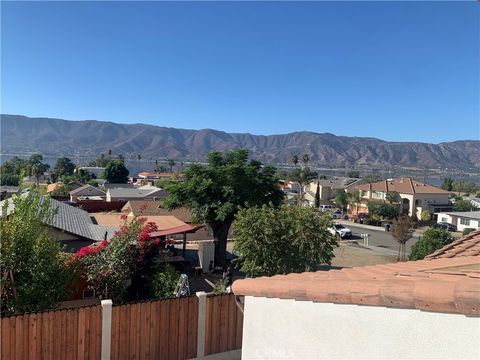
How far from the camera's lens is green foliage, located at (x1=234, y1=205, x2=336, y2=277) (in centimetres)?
1434

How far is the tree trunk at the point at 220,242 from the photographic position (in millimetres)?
22953

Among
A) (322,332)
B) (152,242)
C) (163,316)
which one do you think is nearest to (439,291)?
(322,332)

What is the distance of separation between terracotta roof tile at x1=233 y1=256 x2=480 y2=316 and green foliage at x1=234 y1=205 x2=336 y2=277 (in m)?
8.60

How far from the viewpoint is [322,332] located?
4.41 m

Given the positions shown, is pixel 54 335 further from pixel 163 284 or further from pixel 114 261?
pixel 163 284

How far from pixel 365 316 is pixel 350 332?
0.23 m

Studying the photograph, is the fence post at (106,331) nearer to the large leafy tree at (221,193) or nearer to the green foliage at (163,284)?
the green foliage at (163,284)

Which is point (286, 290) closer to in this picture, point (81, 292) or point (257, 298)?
point (257, 298)

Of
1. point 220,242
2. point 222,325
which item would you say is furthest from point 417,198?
point 222,325

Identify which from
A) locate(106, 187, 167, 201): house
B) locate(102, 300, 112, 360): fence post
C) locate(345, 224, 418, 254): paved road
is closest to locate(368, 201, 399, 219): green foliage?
locate(345, 224, 418, 254): paved road

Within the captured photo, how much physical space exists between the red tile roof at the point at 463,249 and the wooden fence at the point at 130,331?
4.09 meters

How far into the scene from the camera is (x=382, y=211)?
198 feet

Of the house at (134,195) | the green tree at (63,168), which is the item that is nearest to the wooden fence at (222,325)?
the house at (134,195)

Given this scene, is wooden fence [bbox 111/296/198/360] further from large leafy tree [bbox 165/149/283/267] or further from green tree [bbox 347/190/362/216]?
green tree [bbox 347/190/362/216]
